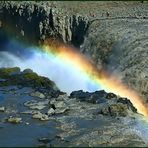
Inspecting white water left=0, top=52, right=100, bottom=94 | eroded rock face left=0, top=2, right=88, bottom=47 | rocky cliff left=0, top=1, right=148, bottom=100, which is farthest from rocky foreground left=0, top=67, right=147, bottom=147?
eroded rock face left=0, top=2, right=88, bottom=47

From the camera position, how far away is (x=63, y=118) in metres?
37.2

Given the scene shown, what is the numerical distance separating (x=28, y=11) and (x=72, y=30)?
25.6ft

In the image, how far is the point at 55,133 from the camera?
111ft

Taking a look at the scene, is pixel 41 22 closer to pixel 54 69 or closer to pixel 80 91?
pixel 54 69

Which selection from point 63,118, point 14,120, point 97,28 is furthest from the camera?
point 97,28

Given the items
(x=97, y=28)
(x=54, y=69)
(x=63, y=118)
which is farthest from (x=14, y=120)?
(x=97, y=28)

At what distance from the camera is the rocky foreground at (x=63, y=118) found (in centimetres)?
3247

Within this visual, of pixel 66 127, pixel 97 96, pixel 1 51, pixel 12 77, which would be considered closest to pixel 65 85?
pixel 12 77

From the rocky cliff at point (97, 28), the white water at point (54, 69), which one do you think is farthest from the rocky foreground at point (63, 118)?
the rocky cliff at point (97, 28)

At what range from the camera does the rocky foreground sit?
3247 cm

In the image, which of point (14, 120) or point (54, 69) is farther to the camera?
point (54, 69)

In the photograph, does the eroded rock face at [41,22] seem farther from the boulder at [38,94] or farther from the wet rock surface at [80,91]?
the boulder at [38,94]

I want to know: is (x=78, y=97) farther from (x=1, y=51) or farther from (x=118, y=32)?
(x=1, y=51)

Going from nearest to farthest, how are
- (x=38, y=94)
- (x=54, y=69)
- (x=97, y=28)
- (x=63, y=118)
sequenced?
(x=63, y=118), (x=38, y=94), (x=97, y=28), (x=54, y=69)
